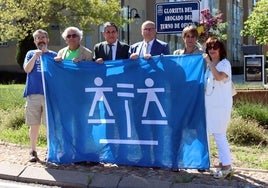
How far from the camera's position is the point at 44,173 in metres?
6.89

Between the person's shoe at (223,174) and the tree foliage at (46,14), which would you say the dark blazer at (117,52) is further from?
the tree foliage at (46,14)

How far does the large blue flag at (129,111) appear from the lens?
668 centimetres

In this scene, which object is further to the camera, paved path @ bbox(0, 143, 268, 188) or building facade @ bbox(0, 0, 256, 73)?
building facade @ bbox(0, 0, 256, 73)

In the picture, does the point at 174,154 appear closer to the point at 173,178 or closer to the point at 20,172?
the point at 173,178

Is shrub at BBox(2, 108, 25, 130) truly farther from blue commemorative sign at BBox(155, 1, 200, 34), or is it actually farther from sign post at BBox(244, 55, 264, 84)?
sign post at BBox(244, 55, 264, 84)

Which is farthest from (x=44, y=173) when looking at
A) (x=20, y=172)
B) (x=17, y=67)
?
(x=17, y=67)

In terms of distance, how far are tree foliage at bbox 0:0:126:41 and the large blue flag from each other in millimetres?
20161

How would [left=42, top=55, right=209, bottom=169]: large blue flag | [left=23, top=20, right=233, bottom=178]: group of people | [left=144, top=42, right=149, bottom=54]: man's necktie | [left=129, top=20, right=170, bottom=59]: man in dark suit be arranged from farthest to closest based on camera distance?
[left=144, top=42, right=149, bottom=54]: man's necktie → [left=129, top=20, right=170, bottom=59]: man in dark suit → [left=42, top=55, right=209, bottom=169]: large blue flag → [left=23, top=20, right=233, bottom=178]: group of people

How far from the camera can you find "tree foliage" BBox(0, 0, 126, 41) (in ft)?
88.6

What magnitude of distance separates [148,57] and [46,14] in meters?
23.5

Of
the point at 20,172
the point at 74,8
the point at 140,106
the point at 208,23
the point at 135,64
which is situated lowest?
the point at 20,172

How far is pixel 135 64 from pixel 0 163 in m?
2.54

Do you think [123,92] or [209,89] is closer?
[209,89]

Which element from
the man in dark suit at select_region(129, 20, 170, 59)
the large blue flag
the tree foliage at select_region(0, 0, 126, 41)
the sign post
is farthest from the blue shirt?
the tree foliage at select_region(0, 0, 126, 41)
